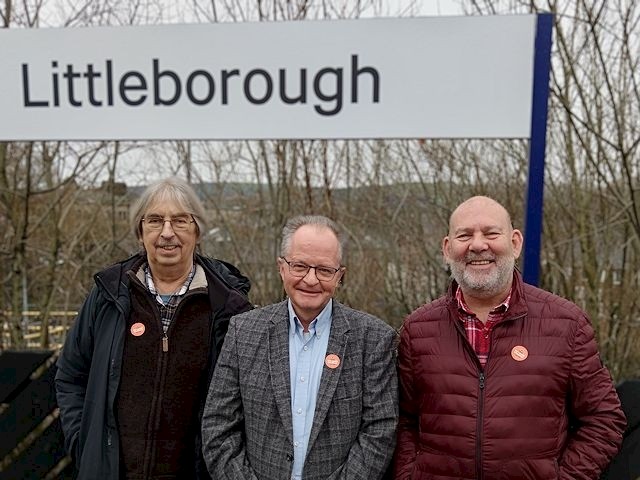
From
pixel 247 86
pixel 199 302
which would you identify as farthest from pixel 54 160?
pixel 199 302

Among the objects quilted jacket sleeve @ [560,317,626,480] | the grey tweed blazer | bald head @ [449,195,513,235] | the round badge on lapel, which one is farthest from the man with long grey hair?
quilted jacket sleeve @ [560,317,626,480]

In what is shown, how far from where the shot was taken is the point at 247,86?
237 cm

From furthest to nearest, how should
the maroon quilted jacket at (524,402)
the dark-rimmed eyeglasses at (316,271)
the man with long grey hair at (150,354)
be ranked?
1. the man with long grey hair at (150,354)
2. the dark-rimmed eyeglasses at (316,271)
3. the maroon quilted jacket at (524,402)

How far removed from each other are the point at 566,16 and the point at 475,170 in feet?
4.74

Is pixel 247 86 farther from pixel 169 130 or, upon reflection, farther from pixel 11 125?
pixel 11 125

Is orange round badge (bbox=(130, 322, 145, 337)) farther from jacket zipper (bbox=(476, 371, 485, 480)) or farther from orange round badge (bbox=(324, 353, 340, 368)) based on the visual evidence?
jacket zipper (bbox=(476, 371, 485, 480))

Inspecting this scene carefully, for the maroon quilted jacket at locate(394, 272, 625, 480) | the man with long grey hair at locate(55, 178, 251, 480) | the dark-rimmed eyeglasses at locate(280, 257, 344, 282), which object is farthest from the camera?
the man with long grey hair at locate(55, 178, 251, 480)

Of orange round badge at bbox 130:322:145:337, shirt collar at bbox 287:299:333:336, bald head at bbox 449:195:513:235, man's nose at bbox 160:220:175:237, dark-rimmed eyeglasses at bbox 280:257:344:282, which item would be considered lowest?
orange round badge at bbox 130:322:145:337

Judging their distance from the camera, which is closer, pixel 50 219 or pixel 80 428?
→ pixel 80 428

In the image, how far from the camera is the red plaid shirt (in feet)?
5.70

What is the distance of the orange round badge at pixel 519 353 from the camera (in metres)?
1.68

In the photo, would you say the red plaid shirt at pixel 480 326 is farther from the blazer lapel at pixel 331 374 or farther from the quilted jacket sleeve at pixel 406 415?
the blazer lapel at pixel 331 374

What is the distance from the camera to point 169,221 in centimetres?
200

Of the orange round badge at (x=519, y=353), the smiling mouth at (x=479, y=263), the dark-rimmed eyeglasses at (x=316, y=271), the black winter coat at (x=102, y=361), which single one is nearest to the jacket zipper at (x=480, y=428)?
the orange round badge at (x=519, y=353)
